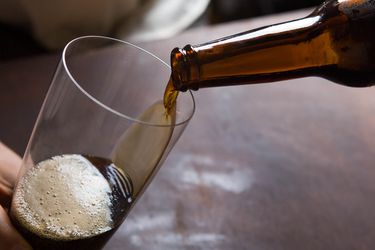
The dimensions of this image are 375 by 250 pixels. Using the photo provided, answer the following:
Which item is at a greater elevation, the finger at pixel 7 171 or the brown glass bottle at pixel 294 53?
the brown glass bottle at pixel 294 53

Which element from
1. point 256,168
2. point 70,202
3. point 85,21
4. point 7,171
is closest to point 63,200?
point 70,202

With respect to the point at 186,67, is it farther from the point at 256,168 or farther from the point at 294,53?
the point at 256,168

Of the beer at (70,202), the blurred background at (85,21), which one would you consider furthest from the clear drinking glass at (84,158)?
the blurred background at (85,21)

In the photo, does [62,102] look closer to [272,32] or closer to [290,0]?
[272,32]

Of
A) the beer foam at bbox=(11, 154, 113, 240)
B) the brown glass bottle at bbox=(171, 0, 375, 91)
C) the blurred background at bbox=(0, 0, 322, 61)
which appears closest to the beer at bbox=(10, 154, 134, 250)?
the beer foam at bbox=(11, 154, 113, 240)

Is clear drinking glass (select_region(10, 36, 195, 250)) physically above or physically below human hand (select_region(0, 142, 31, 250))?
above

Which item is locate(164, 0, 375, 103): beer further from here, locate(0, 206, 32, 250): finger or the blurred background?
the blurred background

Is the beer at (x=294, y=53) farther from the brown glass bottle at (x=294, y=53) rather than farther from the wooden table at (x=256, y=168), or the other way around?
the wooden table at (x=256, y=168)
